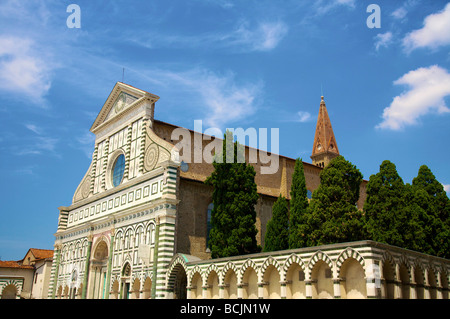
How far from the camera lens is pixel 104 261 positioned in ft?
97.1

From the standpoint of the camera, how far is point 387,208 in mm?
22188

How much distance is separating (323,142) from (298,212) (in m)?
32.5

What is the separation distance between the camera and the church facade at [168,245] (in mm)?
16344

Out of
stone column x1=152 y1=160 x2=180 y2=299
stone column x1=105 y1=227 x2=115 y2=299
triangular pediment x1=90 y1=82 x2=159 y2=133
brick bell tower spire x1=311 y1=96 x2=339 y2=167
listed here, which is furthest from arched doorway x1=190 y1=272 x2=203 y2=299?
brick bell tower spire x1=311 y1=96 x2=339 y2=167

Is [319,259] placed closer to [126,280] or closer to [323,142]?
[126,280]

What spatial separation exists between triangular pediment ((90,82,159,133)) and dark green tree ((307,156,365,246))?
12892 mm

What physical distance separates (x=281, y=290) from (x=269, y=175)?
1502cm

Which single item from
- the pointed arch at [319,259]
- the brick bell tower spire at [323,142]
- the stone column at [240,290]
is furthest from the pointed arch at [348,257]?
the brick bell tower spire at [323,142]

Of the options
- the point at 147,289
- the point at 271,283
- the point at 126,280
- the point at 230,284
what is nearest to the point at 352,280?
the point at 271,283

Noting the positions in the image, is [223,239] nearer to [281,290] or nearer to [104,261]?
[281,290]

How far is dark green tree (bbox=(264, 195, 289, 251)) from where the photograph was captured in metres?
23.9

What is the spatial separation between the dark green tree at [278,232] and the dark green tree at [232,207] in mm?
1519

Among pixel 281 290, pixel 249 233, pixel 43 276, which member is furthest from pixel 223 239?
pixel 43 276

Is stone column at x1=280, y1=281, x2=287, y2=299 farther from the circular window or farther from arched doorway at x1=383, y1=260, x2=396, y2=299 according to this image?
the circular window
